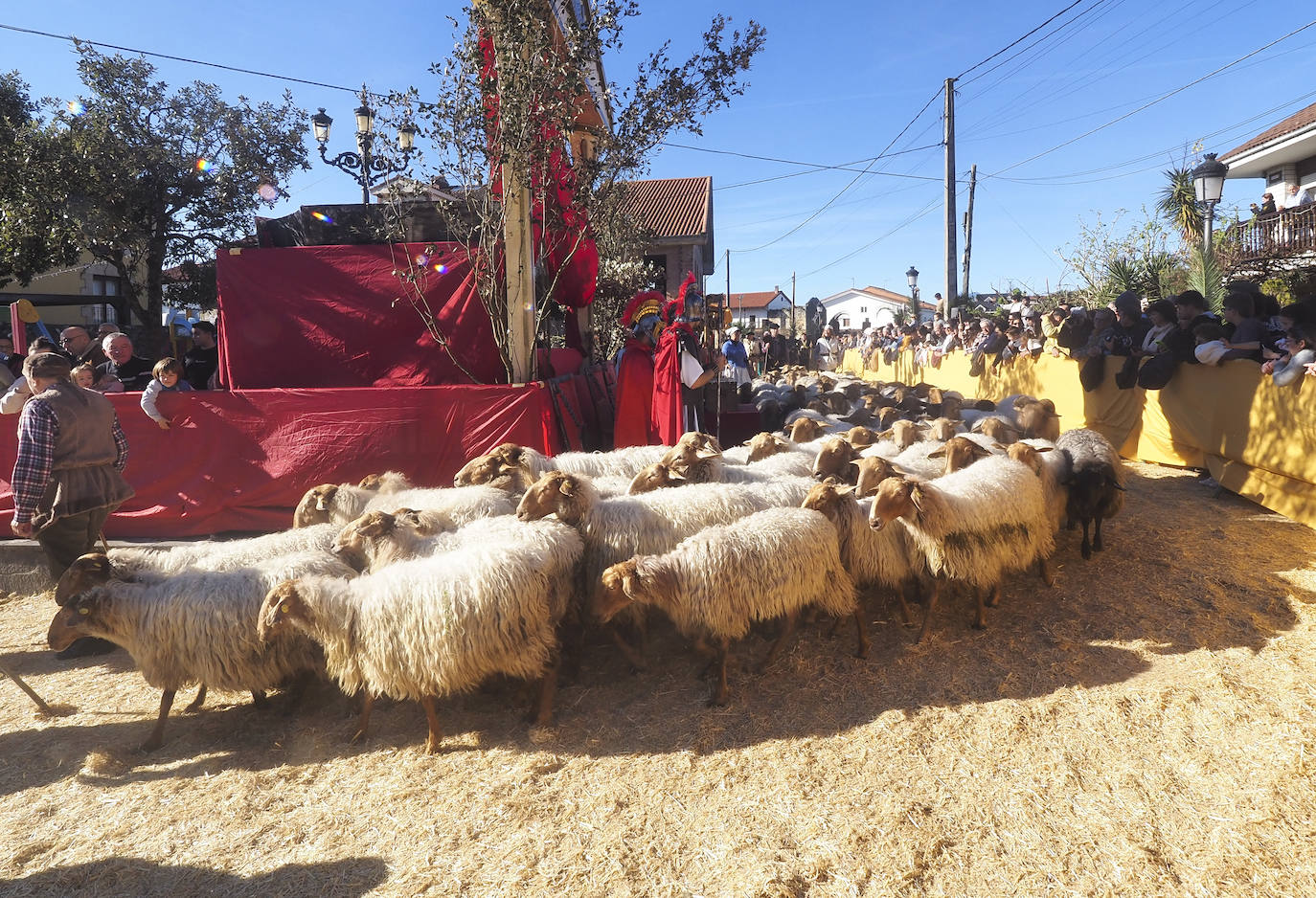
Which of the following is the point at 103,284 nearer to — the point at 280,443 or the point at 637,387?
the point at 280,443

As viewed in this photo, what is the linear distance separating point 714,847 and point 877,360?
71.2 ft

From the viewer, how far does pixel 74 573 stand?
12.6ft

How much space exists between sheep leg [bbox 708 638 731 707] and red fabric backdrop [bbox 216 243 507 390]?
162 inches

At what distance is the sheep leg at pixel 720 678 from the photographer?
381 cm

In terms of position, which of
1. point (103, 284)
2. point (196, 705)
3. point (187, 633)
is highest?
point (103, 284)

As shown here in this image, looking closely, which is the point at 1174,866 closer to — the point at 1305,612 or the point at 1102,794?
the point at 1102,794

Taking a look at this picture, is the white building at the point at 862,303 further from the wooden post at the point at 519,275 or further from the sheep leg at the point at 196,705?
the sheep leg at the point at 196,705

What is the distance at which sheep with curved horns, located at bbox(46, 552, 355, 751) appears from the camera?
3.69 m

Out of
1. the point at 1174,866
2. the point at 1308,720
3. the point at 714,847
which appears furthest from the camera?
the point at 1308,720

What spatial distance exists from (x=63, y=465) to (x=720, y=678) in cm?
434

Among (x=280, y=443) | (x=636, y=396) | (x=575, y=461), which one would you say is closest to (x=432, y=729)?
(x=575, y=461)

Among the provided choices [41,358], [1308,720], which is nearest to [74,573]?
[41,358]

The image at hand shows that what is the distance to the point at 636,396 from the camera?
7293mm

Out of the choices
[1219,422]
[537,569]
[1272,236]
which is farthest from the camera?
[1272,236]
